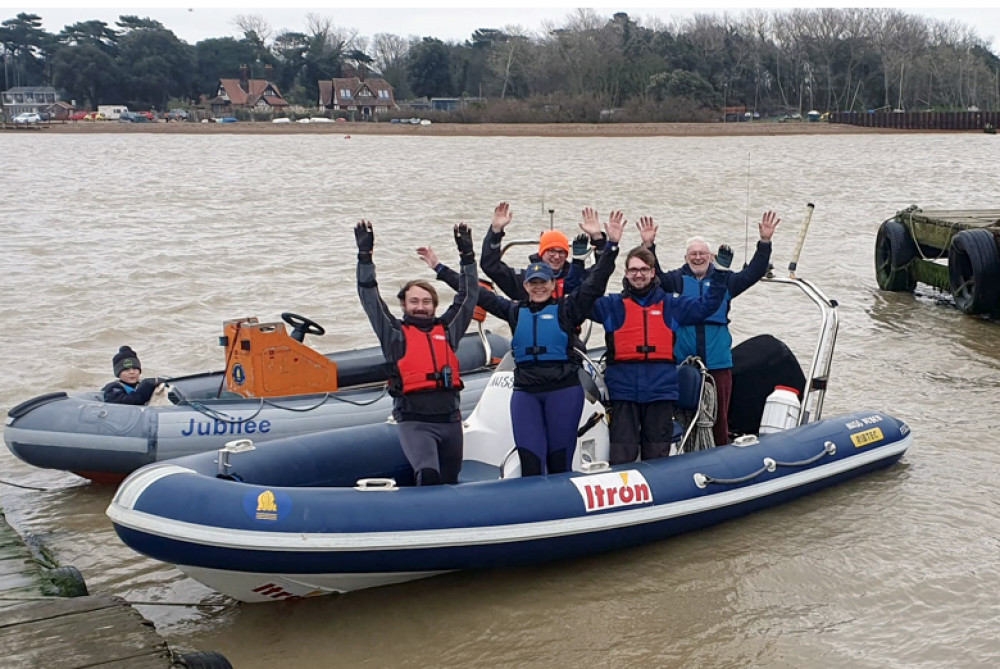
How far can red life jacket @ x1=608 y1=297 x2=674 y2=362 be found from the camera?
5152mm

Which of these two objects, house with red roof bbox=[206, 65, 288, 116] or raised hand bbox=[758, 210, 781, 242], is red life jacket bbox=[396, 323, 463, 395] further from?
house with red roof bbox=[206, 65, 288, 116]

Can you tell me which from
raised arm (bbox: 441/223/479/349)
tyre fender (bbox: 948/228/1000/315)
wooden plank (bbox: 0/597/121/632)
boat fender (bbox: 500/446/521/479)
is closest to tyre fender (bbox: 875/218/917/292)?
tyre fender (bbox: 948/228/1000/315)

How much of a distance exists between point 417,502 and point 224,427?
6.98 ft

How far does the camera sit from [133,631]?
3.49 m

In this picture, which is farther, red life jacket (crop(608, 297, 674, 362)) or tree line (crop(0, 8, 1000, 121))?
tree line (crop(0, 8, 1000, 121))

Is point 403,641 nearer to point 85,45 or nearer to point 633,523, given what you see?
point 633,523

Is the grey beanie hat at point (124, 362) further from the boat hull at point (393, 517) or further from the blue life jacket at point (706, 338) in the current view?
the blue life jacket at point (706, 338)

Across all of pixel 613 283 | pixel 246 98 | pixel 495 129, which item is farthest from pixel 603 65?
pixel 613 283

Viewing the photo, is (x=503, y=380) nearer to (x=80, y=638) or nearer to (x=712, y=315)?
(x=712, y=315)

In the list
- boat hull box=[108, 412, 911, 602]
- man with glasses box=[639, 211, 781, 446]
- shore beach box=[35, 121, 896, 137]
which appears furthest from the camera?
shore beach box=[35, 121, 896, 137]

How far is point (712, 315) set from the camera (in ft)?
18.1

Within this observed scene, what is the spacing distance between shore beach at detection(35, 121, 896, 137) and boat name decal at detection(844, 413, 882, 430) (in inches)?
1943

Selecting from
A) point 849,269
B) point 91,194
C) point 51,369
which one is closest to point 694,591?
point 51,369

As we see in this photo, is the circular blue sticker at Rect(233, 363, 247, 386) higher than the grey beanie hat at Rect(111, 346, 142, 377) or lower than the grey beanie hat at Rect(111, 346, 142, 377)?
lower
